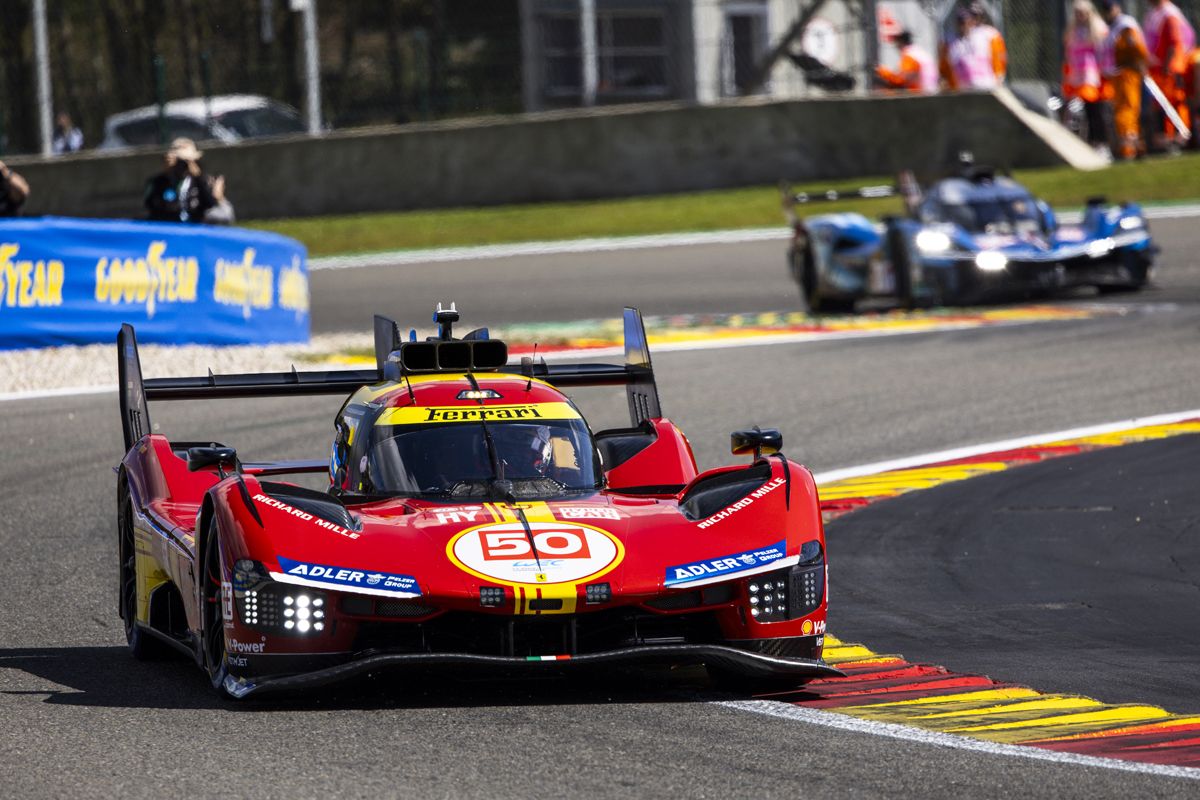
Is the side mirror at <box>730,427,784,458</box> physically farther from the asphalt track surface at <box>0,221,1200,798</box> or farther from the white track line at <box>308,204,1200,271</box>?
the white track line at <box>308,204,1200,271</box>

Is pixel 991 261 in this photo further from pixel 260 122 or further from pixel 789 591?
pixel 789 591

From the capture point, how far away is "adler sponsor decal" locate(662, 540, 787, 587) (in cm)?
677

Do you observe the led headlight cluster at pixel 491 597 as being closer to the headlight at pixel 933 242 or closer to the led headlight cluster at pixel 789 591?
the led headlight cluster at pixel 789 591

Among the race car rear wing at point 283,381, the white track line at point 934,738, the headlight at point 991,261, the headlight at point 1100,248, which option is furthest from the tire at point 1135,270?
the white track line at point 934,738

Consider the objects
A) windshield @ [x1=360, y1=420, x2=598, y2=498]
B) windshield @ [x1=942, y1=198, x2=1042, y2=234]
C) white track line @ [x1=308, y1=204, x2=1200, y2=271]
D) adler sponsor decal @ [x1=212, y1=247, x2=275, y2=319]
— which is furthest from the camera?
white track line @ [x1=308, y1=204, x2=1200, y2=271]

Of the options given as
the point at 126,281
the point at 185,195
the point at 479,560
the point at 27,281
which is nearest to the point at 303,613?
the point at 479,560

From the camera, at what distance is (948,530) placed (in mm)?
10312

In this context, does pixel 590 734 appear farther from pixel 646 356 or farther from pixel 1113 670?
pixel 646 356

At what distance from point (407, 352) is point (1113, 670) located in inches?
117

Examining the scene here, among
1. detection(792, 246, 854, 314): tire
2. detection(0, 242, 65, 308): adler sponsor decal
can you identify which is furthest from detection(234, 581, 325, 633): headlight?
detection(792, 246, 854, 314): tire

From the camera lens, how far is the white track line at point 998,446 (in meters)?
12.2

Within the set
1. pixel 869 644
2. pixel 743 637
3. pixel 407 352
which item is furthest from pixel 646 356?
pixel 743 637

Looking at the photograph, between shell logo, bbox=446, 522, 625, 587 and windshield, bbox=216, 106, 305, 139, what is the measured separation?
2246cm

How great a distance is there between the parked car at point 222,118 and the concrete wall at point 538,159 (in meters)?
0.56
